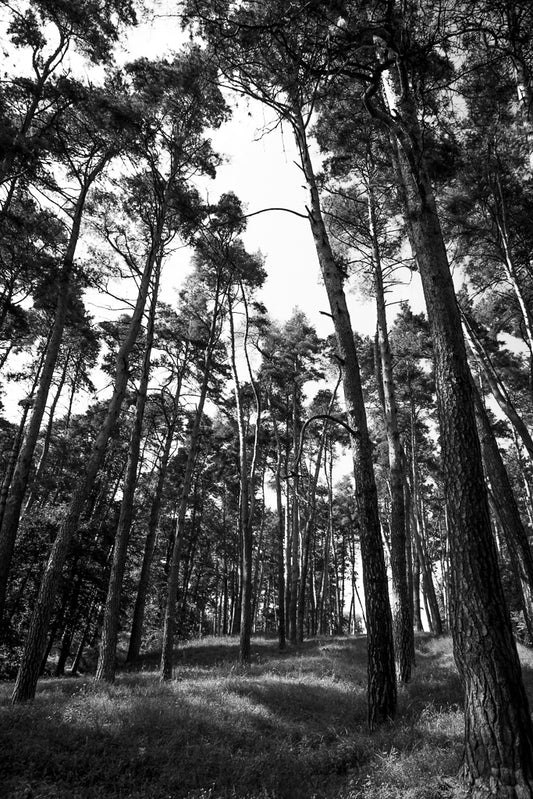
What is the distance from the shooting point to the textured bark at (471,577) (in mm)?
3271

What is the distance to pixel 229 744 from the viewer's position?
542 cm

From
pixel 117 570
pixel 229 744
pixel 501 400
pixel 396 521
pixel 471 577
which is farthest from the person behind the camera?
pixel 501 400

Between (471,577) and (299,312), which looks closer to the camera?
(471,577)

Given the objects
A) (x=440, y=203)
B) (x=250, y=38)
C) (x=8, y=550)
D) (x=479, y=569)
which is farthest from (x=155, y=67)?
(x=479, y=569)

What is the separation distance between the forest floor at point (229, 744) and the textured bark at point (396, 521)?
64cm

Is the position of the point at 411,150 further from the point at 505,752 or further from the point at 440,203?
the point at 440,203

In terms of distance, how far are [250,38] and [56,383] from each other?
1710cm

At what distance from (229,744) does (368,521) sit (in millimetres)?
3526

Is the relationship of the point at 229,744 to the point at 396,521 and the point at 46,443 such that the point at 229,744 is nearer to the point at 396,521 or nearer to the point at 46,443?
the point at 396,521

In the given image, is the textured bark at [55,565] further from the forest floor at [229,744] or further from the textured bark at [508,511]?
the textured bark at [508,511]

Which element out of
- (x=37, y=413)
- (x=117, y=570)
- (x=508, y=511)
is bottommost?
(x=117, y=570)

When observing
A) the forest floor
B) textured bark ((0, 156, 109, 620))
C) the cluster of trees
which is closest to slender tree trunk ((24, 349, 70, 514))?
the cluster of trees

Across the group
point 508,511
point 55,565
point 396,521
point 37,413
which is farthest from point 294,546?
point 37,413

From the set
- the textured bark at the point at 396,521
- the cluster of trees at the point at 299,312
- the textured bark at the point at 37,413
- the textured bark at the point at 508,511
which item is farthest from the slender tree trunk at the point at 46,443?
the textured bark at the point at 508,511
